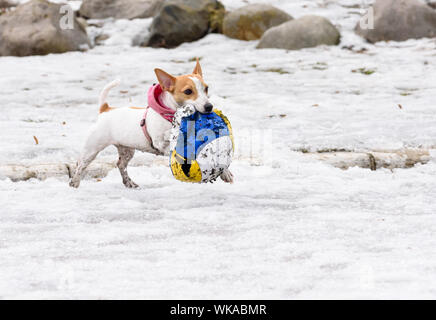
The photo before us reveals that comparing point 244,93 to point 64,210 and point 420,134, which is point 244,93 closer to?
point 420,134

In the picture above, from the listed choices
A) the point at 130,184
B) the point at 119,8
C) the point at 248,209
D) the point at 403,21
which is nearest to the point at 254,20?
the point at 403,21

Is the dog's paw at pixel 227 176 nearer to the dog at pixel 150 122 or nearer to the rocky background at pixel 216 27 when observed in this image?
the dog at pixel 150 122

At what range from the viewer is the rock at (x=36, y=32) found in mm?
10680

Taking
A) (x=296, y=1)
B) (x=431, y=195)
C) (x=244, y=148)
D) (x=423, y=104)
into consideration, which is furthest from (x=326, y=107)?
(x=296, y=1)

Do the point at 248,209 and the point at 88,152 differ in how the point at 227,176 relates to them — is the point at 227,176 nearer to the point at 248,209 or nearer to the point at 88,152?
the point at 248,209

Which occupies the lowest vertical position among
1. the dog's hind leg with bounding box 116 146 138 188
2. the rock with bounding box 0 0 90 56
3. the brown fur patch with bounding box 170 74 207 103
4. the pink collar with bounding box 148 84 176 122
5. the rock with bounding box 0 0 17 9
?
the rock with bounding box 0 0 17 9

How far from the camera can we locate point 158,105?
3816 mm

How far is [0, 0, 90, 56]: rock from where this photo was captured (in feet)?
35.0

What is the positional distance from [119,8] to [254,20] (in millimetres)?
3896

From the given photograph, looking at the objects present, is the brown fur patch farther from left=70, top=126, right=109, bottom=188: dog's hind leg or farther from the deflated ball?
left=70, top=126, right=109, bottom=188: dog's hind leg

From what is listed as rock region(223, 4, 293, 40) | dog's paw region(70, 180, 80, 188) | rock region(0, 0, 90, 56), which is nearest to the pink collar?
dog's paw region(70, 180, 80, 188)

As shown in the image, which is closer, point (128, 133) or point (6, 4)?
point (128, 133)

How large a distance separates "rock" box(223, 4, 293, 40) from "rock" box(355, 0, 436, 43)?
2.06 metres

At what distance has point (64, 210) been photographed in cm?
350
